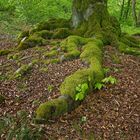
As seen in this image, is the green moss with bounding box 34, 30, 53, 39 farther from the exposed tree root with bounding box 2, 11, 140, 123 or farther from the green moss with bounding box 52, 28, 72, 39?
the green moss with bounding box 52, 28, 72, 39

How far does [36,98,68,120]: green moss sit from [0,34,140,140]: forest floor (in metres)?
0.15

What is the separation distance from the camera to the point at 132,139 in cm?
657

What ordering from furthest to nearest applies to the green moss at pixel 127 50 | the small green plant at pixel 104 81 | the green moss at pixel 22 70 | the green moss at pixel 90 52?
the green moss at pixel 127 50
the green moss at pixel 90 52
the green moss at pixel 22 70
the small green plant at pixel 104 81

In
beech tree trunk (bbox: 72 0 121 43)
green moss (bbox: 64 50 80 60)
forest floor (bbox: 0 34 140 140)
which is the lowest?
forest floor (bbox: 0 34 140 140)

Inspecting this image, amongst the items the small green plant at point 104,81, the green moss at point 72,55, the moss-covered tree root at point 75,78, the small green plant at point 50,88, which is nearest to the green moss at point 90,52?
the moss-covered tree root at point 75,78

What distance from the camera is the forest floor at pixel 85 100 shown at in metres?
6.56

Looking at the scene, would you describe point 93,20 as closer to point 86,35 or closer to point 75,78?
point 86,35

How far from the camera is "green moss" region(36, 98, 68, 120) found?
6553mm

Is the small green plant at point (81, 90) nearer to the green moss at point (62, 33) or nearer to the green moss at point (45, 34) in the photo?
the green moss at point (62, 33)

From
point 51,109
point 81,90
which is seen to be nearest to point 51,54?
point 81,90

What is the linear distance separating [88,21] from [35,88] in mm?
4323

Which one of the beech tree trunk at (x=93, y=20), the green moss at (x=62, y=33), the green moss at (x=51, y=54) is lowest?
the green moss at (x=51, y=54)

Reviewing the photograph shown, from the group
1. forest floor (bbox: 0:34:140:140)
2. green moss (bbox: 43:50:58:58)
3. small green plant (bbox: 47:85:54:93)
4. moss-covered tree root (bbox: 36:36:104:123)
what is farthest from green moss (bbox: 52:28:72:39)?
small green plant (bbox: 47:85:54:93)

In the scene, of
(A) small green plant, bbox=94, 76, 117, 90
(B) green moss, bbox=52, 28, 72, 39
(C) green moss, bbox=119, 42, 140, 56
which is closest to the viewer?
(A) small green plant, bbox=94, 76, 117, 90
